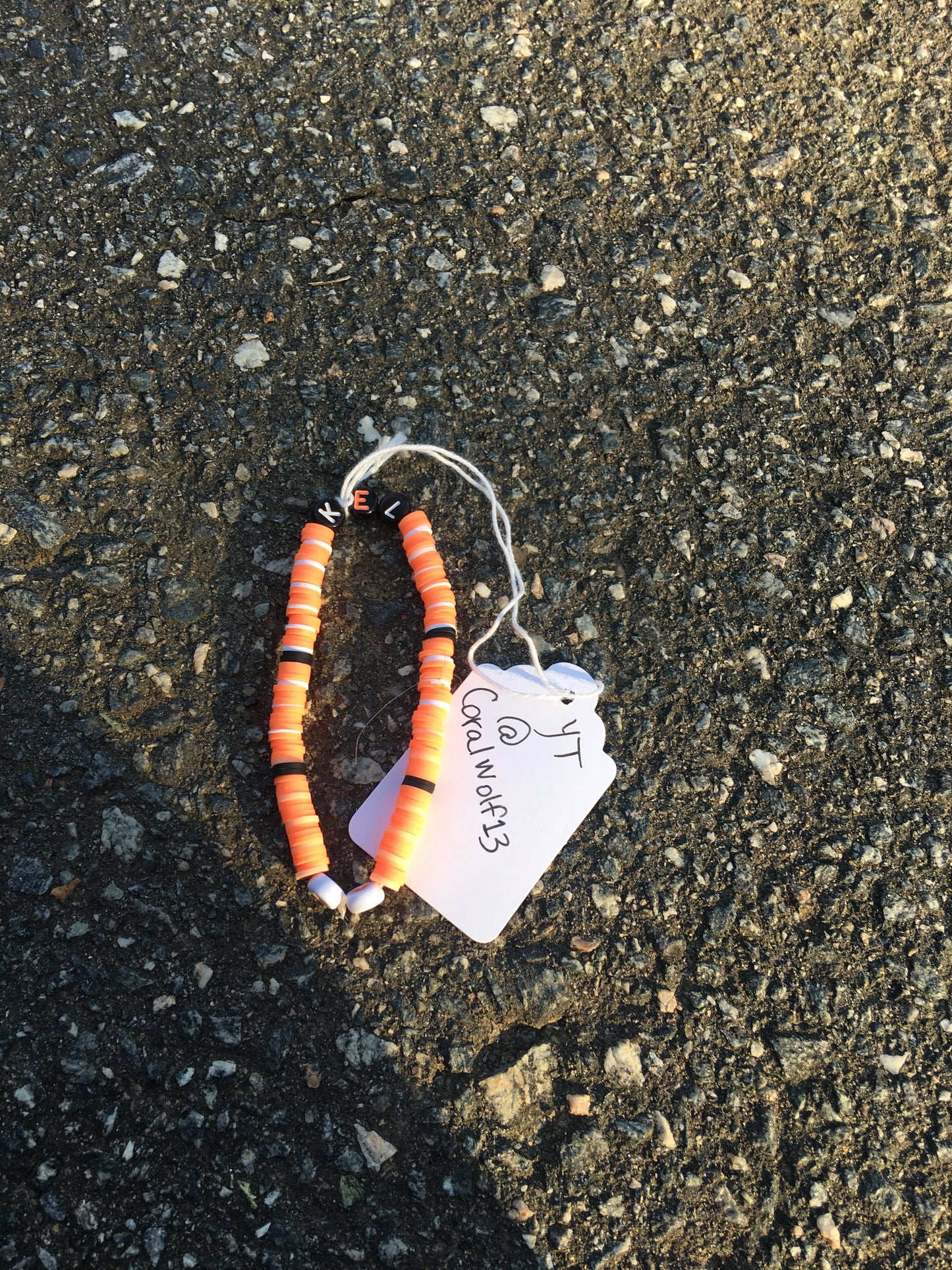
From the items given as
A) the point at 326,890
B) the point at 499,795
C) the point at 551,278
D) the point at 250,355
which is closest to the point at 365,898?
the point at 326,890

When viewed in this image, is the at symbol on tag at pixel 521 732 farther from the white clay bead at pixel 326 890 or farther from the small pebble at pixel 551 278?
the small pebble at pixel 551 278

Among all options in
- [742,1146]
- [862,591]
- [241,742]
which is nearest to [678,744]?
[862,591]

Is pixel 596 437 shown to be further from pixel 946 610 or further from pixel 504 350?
pixel 946 610

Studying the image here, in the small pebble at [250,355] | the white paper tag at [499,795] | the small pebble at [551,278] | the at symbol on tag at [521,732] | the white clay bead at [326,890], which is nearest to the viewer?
the white clay bead at [326,890]

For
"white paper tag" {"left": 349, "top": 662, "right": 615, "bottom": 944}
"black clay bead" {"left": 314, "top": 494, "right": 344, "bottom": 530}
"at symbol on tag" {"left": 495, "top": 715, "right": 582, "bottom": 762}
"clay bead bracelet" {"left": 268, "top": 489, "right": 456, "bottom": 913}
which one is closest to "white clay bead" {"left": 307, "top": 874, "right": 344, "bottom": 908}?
"clay bead bracelet" {"left": 268, "top": 489, "right": 456, "bottom": 913}

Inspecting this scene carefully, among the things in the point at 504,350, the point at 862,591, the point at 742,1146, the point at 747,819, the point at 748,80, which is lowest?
the point at 742,1146

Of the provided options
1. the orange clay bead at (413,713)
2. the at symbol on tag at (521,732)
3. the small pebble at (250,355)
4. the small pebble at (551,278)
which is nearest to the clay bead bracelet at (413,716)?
the orange clay bead at (413,713)
